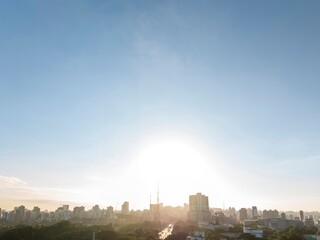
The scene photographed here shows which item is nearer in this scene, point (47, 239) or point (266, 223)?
point (47, 239)

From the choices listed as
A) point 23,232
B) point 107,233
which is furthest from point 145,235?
point 23,232

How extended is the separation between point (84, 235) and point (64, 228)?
1439cm

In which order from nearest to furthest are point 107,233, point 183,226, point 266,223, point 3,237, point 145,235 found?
point 3,237
point 107,233
point 145,235
point 183,226
point 266,223

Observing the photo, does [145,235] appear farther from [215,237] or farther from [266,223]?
[266,223]

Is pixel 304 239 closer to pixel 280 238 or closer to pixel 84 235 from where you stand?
pixel 280 238

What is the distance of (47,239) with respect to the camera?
90.8 metres

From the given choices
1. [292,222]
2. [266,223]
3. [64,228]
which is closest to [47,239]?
[64,228]

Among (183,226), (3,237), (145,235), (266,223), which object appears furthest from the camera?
(266,223)

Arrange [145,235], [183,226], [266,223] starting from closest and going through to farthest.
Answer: [145,235]
[183,226]
[266,223]

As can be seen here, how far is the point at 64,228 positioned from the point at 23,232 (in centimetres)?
1770

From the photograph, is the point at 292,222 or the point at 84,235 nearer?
the point at 84,235

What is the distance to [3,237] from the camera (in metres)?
86.4

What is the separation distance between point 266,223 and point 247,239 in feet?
343

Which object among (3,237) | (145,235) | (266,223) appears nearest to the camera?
(3,237)
